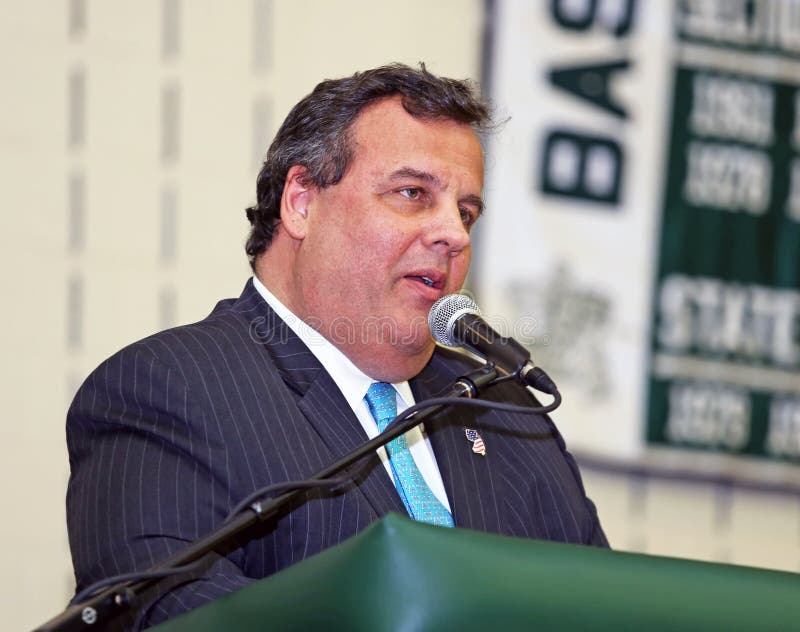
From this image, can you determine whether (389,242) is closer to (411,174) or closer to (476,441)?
(411,174)

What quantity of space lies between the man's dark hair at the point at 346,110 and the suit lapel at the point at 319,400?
0.28 meters

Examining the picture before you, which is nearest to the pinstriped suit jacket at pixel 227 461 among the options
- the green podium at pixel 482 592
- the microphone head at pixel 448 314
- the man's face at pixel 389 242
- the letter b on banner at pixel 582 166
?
the man's face at pixel 389 242

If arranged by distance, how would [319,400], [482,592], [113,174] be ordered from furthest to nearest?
[113,174] < [319,400] < [482,592]

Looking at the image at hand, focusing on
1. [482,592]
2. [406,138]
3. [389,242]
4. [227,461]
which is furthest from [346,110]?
[482,592]

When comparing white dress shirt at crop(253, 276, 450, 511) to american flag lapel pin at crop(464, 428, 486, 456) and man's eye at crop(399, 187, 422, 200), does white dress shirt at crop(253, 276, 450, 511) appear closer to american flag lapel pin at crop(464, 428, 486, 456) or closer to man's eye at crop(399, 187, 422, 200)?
american flag lapel pin at crop(464, 428, 486, 456)

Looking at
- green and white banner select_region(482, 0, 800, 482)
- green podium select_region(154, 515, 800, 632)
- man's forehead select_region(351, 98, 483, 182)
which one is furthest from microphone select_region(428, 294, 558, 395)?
green and white banner select_region(482, 0, 800, 482)

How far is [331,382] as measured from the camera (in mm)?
1896

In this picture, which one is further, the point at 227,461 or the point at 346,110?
the point at 346,110

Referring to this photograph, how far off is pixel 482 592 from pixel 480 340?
68cm

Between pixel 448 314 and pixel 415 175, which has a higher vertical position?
pixel 415 175

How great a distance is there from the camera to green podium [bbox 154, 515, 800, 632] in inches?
37.7

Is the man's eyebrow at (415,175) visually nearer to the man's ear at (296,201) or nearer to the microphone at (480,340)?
the man's ear at (296,201)

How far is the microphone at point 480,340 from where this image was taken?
5.04ft

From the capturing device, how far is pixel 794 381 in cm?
360
